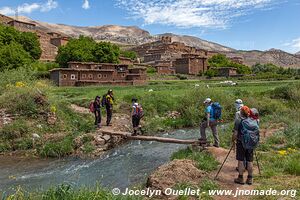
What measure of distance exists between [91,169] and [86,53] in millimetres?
45322

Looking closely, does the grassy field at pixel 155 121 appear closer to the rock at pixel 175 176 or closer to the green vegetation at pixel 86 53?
the rock at pixel 175 176

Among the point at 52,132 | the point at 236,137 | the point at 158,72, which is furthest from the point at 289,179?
the point at 158,72

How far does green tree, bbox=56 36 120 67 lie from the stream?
132 feet

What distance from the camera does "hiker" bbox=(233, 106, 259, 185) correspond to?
8188 millimetres

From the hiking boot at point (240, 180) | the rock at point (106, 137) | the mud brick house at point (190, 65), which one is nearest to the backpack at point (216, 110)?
the hiking boot at point (240, 180)

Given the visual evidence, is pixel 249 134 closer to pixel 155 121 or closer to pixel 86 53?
pixel 155 121

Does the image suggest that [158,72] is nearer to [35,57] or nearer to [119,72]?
[119,72]

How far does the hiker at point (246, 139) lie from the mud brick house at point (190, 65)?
202ft

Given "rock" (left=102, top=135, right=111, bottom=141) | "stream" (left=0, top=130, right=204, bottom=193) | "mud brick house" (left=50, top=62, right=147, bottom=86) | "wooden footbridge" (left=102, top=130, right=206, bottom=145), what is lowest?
"stream" (left=0, top=130, right=204, bottom=193)

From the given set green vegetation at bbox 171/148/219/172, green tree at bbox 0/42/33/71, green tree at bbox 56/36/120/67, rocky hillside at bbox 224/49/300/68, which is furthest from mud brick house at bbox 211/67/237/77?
rocky hillside at bbox 224/49/300/68

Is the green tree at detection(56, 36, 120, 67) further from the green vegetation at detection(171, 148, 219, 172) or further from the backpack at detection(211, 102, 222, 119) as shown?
the backpack at detection(211, 102, 222, 119)

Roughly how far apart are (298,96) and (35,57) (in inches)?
2014

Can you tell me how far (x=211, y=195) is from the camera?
7855 millimetres

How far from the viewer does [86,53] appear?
56750 millimetres
